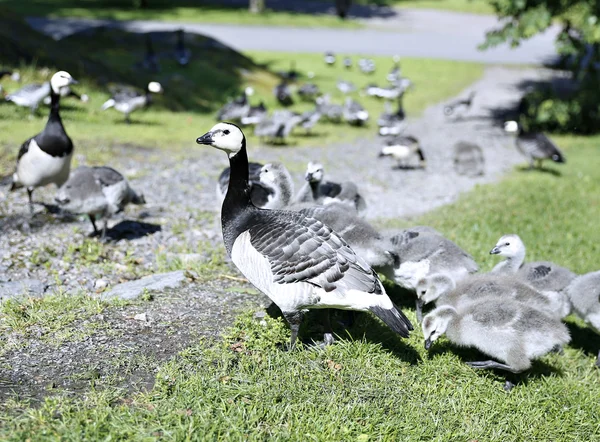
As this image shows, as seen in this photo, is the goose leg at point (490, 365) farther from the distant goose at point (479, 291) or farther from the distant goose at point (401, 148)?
the distant goose at point (401, 148)

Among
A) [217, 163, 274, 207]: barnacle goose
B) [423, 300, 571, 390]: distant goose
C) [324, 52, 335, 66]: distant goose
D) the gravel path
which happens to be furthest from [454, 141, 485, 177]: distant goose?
[324, 52, 335, 66]: distant goose

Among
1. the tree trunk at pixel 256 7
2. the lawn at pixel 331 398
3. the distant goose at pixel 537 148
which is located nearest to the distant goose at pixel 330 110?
the distant goose at pixel 537 148

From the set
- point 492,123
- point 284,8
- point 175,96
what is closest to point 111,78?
point 175,96

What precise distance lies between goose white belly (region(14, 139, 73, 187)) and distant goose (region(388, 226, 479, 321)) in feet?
16.8

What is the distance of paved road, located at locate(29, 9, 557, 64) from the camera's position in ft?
101

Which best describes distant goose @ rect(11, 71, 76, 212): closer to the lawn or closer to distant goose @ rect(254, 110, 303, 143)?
the lawn

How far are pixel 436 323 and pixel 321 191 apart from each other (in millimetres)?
3171

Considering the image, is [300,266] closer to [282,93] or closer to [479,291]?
[479,291]

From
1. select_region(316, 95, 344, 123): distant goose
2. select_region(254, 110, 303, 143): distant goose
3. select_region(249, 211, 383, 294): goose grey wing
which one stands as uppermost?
select_region(249, 211, 383, 294): goose grey wing

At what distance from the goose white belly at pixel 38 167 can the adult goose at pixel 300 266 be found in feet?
13.3

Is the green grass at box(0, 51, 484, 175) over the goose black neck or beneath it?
beneath

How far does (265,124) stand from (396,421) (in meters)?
10.7

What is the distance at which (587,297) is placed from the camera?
20.3 feet

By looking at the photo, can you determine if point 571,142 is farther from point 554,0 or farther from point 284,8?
point 284,8
